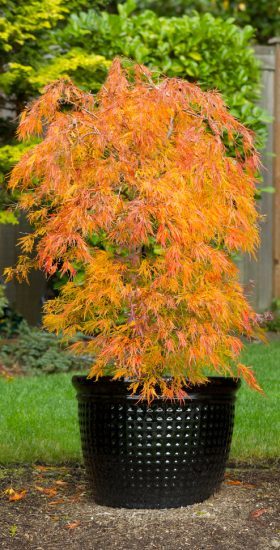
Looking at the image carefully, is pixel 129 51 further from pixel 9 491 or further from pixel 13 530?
pixel 13 530

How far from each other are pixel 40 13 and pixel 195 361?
193 inches

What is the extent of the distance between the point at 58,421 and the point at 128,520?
182 cm

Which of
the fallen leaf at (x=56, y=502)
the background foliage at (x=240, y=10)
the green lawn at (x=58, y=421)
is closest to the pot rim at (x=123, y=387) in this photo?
the fallen leaf at (x=56, y=502)

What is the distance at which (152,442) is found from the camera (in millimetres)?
3889

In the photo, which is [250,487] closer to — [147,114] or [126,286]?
[126,286]

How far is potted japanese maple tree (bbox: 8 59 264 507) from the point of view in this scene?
3.76m

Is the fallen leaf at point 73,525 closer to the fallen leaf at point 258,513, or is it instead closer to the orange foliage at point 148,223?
the orange foliage at point 148,223

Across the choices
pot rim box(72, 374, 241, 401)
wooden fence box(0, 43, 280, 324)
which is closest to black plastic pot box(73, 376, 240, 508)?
pot rim box(72, 374, 241, 401)

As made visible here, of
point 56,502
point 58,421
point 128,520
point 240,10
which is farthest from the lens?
point 240,10

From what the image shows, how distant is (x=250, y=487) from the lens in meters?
4.36

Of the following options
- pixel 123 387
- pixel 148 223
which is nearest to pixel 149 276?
A: pixel 148 223

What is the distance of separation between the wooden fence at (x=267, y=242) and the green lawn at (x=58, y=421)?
1947mm

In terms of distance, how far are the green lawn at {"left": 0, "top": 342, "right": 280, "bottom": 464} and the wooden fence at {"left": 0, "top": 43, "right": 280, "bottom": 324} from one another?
195cm

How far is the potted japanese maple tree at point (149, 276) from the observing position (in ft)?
12.3
